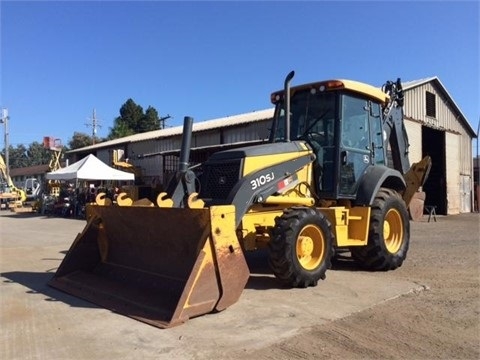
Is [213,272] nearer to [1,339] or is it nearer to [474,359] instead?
[1,339]

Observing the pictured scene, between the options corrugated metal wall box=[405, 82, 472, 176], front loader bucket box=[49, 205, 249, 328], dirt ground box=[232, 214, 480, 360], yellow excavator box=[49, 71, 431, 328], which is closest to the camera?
dirt ground box=[232, 214, 480, 360]

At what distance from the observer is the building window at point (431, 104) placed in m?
25.3

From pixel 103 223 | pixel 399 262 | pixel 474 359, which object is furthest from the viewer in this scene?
pixel 399 262

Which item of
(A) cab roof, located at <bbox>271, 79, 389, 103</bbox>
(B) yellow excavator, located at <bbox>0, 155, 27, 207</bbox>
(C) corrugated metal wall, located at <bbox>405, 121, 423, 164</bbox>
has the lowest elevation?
(B) yellow excavator, located at <bbox>0, 155, 27, 207</bbox>

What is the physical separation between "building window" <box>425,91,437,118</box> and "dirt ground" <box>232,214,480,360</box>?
760 inches

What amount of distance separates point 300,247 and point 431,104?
21.8 metres

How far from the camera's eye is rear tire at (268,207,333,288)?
6340 millimetres

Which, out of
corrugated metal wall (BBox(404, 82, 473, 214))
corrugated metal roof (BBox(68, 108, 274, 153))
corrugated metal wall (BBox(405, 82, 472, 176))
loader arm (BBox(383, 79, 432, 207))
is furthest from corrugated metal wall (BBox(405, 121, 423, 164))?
loader arm (BBox(383, 79, 432, 207))

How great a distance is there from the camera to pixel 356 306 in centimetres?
595

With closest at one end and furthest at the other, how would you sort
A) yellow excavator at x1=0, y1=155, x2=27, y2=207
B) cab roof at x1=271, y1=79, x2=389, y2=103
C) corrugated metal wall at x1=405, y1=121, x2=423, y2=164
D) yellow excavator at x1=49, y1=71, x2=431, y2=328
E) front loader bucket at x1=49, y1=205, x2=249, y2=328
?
1. front loader bucket at x1=49, y1=205, x2=249, y2=328
2. yellow excavator at x1=49, y1=71, x2=431, y2=328
3. cab roof at x1=271, y1=79, x2=389, y2=103
4. corrugated metal wall at x1=405, y1=121, x2=423, y2=164
5. yellow excavator at x1=0, y1=155, x2=27, y2=207

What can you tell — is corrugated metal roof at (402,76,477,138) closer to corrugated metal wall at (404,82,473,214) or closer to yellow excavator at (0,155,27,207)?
corrugated metal wall at (404,82,473,214)

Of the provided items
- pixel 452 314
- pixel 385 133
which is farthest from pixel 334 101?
pixel 452 314

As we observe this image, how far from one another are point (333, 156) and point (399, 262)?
2.38 meters

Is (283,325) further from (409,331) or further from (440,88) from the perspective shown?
(440,88)
